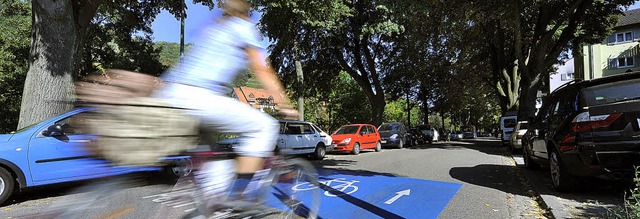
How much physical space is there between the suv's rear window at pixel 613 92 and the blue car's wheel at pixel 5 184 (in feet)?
28.1

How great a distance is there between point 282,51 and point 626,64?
1350 inches

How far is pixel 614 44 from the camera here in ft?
124

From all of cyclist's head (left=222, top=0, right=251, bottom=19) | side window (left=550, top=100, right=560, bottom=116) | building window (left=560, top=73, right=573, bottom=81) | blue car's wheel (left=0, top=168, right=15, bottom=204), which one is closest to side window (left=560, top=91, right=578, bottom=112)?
side window (left=550, top=100, right=560, bottom=116)

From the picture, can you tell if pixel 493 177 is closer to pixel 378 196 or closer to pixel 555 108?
pixel 555 108

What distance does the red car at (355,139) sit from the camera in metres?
16.9

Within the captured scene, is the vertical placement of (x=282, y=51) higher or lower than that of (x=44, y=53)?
higher

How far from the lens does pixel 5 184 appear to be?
237 inches

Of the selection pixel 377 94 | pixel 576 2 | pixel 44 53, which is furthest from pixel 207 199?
pixel 377 94

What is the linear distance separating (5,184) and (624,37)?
47146 millimetres

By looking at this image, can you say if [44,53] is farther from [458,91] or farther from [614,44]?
[614,44]

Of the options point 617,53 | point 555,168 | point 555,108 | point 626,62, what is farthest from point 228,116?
point 617,53

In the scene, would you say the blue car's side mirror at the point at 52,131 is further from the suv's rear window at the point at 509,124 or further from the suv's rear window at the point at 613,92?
the suv's rear window at the point at 509,124

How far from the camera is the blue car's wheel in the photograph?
19.6ft

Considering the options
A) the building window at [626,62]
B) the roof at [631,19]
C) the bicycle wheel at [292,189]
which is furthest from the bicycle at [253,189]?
the roof at [631,19]
